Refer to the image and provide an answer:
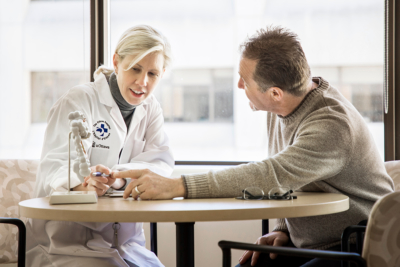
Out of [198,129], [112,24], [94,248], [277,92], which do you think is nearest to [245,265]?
[94,248]

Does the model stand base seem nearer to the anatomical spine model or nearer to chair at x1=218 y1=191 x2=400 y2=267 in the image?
the anatomical spine model

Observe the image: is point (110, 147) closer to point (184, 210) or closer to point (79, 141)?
point (79, 141)

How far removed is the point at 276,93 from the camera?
1573 mm

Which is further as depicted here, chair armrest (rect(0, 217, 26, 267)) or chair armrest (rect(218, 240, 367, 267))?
chair armrest (rect(0, 217, 26, 267))

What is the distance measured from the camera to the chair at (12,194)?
6.34 feet

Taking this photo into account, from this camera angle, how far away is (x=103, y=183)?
1.41 metres

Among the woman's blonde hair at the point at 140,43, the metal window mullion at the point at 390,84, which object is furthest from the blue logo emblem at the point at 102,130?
the metal window mullion at the point at 390,84

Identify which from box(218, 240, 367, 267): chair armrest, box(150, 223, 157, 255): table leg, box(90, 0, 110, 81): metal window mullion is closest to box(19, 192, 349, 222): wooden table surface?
box(218, 240, 367, 267): chair armrest

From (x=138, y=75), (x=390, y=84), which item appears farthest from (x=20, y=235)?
(x=390, y=84)

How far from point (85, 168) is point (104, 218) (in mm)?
283

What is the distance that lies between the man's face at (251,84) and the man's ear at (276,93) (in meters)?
0.03

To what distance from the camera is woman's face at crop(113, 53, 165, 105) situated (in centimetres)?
181

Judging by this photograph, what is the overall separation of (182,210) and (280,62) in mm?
767

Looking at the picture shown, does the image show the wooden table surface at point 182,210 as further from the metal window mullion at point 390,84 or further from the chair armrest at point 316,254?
the metal window mullion at point 390,84
